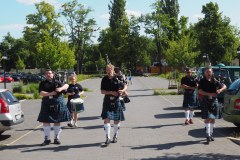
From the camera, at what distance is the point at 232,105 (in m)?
11.2

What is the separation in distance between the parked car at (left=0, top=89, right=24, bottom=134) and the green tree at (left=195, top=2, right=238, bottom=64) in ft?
180

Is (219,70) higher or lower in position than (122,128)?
higher

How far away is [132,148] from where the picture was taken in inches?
371

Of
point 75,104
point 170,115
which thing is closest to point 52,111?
point 75,104

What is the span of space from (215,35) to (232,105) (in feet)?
180

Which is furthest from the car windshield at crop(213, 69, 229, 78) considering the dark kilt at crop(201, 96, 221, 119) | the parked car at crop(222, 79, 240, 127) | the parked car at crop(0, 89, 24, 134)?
the parked car at crop(0, 89, 24, 134)

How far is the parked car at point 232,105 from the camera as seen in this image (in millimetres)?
11047

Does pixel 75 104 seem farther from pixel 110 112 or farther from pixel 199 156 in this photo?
pixel 199 156

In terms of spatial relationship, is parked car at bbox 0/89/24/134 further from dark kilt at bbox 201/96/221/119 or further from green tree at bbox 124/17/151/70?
green tree at bbox 124/17/151/70

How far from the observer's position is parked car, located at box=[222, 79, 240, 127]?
36.2 feet

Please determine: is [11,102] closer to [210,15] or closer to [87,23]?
[210,15]

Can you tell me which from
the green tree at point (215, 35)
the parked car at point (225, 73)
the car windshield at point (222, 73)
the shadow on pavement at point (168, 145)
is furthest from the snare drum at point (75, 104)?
the green tree at point (215, 35)

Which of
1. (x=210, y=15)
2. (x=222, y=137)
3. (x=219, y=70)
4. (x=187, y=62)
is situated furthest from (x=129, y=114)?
(x=210, y=15)

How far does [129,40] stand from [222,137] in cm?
7963
